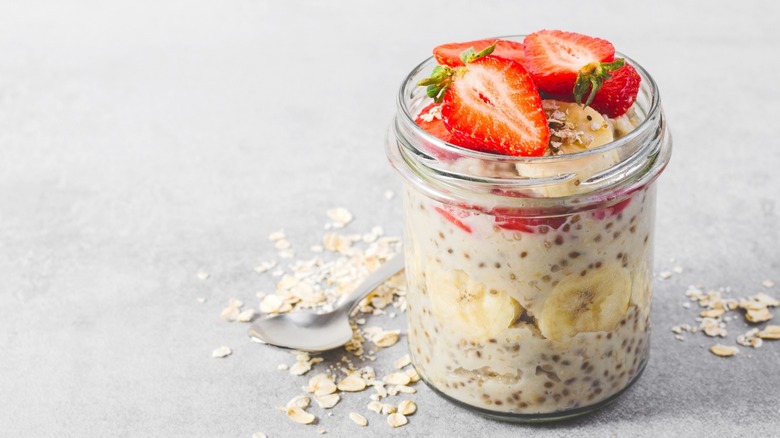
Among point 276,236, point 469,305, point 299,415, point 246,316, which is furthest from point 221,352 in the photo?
point 469,305

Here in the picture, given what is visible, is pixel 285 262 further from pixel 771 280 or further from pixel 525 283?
pixel 771 280

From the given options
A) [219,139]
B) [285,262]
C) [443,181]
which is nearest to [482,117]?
[443,181]

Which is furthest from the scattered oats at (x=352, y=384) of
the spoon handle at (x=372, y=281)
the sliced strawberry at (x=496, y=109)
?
the sliced strawberry at (x=496, y=109)

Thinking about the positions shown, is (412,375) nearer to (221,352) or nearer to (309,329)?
(309,329)

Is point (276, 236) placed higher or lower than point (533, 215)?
lower

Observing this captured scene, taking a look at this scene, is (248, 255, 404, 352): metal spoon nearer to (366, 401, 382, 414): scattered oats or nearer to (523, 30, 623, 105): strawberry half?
(366, 401, 382, 414): scattered oats

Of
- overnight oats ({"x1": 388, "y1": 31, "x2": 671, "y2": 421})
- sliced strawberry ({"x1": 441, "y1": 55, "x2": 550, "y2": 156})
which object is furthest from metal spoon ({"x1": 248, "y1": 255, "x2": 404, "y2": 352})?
sliced strawberry ({"x1": 441, "y1": 55, "x2": 550, "y2": 156})

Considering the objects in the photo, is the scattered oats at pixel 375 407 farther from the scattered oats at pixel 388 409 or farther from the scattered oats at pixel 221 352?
the scattered oats at pixel 221 352
